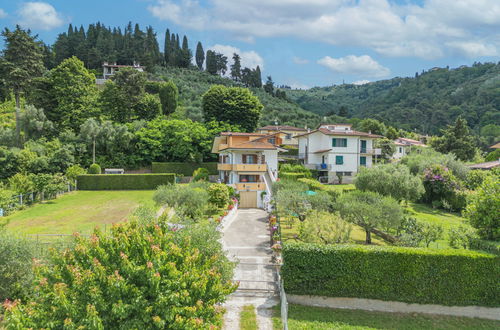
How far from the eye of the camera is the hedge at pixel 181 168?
50.1m

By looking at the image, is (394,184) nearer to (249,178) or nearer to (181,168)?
(249,178)

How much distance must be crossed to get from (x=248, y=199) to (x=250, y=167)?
4.07 metres

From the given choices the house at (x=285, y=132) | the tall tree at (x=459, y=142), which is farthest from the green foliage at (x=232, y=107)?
the tall tree at (x=459, y=142)

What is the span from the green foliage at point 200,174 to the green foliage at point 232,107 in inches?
542

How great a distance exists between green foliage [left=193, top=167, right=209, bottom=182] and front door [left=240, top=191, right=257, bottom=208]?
31.7 ft

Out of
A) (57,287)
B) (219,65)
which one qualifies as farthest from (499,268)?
(219,65)

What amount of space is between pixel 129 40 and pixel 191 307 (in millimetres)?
120088

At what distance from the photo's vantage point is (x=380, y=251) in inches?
618

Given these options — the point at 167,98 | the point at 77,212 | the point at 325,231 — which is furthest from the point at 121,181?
the point at 325,231

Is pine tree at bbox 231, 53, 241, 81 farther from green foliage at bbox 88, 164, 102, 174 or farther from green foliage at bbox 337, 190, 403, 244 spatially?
green foliage at bbox 337, 190, 403, 244

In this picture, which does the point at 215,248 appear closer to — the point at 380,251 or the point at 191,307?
the point at 191,307

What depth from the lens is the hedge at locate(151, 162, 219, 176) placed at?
50.1 metres

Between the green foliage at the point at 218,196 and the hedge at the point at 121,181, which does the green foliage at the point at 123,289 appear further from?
the hedge at the point at 121,181

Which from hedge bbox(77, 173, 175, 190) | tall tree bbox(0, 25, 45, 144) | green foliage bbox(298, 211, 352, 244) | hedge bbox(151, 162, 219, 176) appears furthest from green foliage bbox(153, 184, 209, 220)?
tall tree bbox(0, 25, 45, 144)
